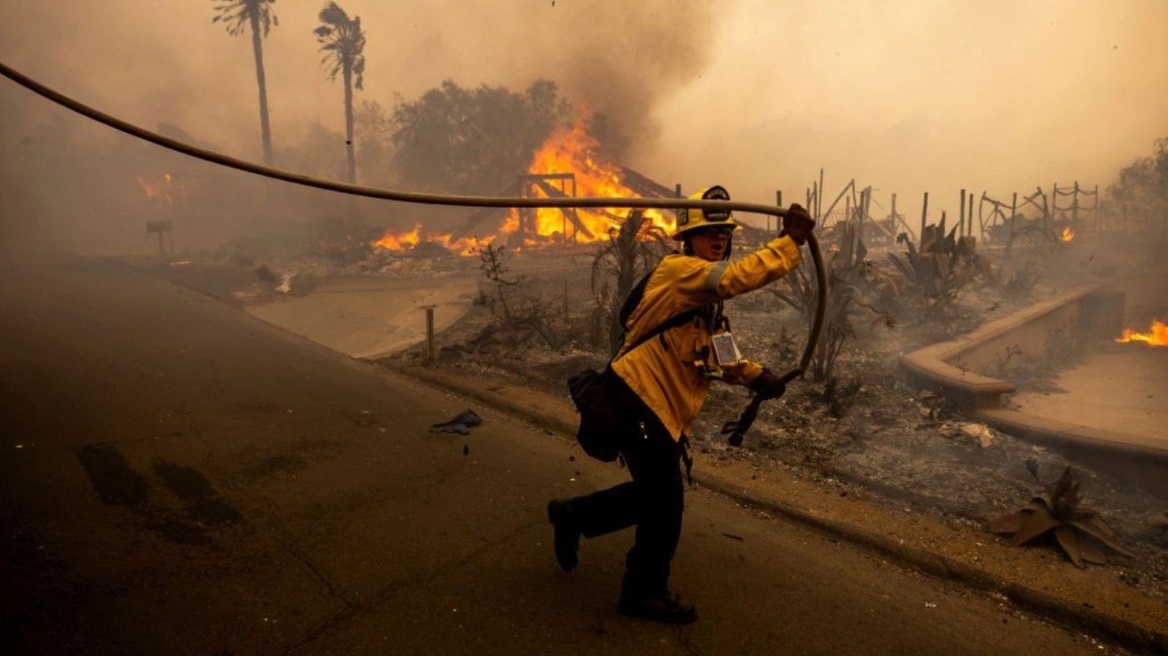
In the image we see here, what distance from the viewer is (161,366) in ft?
23.1

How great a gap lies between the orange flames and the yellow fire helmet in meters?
19.6

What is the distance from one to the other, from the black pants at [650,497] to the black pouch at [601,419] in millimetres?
42

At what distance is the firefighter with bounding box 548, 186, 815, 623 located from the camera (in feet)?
8.64

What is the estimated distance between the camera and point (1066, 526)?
381 centimetres

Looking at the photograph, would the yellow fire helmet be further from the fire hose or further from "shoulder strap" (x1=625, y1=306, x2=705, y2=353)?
"shoulder strap" (x1=625, y1=306, x2=705, y2=353)

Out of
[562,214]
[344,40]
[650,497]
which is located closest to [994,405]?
[650,497]

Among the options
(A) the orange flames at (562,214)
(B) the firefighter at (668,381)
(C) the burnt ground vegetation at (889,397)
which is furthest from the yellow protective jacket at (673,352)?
(A) the orange flames at (562,214)

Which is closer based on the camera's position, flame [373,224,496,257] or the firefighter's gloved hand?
the firefighter's gloved hand

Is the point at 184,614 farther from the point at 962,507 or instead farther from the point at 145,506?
the point at 962,507

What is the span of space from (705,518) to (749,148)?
4251 cm

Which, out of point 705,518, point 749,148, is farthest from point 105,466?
point 749,148

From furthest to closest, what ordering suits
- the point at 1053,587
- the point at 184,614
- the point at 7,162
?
the point at 7,162 → the point at 1053,587 → the point at 184,614

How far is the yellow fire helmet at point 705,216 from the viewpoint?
272 centimetres

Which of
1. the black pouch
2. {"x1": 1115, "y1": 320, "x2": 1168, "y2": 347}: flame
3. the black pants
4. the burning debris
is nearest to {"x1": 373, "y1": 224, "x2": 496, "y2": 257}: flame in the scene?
{"x1": 1115, "y1": 320, "x2": 1168, "y2": 347}: flame
